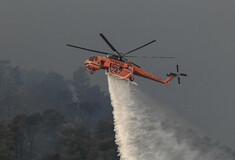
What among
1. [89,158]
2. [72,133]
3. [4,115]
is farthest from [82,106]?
[89,158]

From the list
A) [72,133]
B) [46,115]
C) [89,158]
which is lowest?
[89,158]

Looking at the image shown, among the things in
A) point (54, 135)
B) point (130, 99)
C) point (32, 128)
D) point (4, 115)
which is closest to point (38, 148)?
point (54, 135)

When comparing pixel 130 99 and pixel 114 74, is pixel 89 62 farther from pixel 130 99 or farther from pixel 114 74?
pixel 130 99

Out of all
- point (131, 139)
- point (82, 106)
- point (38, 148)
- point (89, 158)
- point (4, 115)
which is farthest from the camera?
point (82, 106)

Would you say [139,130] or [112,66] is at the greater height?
[112,66]

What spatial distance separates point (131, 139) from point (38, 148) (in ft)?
374

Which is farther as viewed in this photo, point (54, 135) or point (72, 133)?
point (54, 135)

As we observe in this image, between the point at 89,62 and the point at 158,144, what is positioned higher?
the point at 89,62

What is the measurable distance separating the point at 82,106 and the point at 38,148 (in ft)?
178

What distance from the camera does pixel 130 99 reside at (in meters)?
47.4

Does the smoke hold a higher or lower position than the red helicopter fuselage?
lower

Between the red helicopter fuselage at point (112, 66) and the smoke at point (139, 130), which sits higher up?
the red helicopter fuselage at point (112, 66)

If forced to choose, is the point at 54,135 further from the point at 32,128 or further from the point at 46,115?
the point at 32,128

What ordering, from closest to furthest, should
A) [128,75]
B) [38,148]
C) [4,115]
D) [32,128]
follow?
[128,75] → [32,128] → [38,148] → [4,115]
